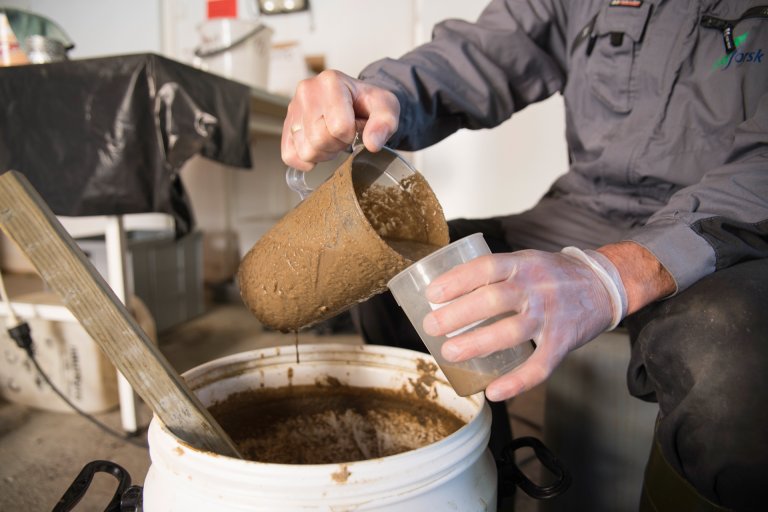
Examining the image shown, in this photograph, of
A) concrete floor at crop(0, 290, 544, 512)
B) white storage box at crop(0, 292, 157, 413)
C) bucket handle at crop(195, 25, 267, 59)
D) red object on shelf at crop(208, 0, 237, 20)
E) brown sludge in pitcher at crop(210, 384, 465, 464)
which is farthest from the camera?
red object on shelf at crop(208, 0, 237, 20)

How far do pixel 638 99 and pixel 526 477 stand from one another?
1.88 ft

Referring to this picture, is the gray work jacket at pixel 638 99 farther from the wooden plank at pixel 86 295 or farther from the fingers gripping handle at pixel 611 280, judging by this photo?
the wooden plank at pixel 86 295

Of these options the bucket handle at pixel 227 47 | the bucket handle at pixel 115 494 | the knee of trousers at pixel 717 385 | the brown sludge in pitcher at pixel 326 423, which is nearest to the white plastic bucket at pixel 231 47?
the bucket handle at pixel 227 47

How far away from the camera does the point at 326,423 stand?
0.70 m

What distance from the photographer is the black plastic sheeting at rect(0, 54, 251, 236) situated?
1010 millimetres

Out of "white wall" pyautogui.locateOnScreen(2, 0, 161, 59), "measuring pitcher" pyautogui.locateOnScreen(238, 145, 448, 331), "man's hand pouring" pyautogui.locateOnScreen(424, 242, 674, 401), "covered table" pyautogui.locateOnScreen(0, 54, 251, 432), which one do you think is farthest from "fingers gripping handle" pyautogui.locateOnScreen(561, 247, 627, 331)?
"white wall" pyautogui.locateOnScreen(2, 0, 161, 59)

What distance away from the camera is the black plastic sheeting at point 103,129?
1010mm

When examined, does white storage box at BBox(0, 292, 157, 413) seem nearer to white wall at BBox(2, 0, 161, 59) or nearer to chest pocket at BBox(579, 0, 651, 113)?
chest pocket at BBox(579, 0, 651, 113)

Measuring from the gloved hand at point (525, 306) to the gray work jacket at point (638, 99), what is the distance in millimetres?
98

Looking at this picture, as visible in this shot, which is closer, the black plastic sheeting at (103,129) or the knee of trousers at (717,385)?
the knee of trousers at (717,385)

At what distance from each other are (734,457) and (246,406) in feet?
1.75

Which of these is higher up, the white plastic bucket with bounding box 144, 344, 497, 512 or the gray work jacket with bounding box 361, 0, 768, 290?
the gray work jacket with bounding box 361, 0, 768, 290

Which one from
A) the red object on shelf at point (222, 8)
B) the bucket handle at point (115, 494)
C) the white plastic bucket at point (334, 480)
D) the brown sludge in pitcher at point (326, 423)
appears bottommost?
the brown sludge in pitcher at point (326, 423)

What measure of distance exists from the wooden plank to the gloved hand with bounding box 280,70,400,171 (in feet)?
0.84
